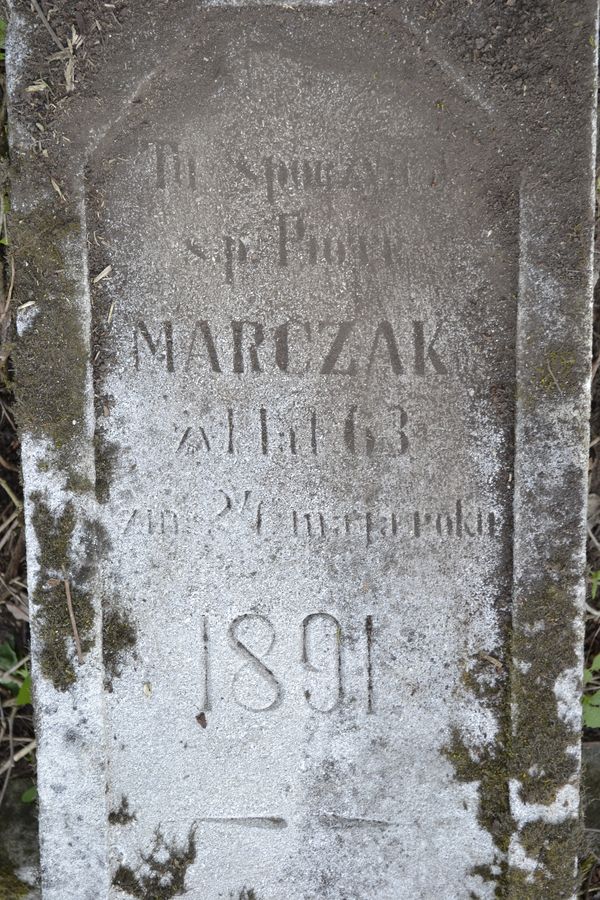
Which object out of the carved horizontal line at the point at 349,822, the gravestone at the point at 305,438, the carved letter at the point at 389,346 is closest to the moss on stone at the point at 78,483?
the gravestone at the point at 305,438

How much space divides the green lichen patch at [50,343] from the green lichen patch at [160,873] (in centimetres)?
117

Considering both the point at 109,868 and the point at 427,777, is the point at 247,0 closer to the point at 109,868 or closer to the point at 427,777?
the point at 427,777

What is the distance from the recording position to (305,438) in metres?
1.99

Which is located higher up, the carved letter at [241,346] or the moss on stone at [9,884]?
the carved letter at [241,346]

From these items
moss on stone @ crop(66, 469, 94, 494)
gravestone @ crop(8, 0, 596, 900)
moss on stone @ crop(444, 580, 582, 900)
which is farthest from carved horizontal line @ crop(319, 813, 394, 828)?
moss on stone @ crop(66, 469, 94, 494)

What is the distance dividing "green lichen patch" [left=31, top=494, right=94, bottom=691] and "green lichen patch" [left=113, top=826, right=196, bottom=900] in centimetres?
56

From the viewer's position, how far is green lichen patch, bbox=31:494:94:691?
2049 millimetres

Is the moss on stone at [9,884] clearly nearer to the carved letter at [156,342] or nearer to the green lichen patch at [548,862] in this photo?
the green lichen patch at [548,862]

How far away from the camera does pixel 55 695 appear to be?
2092mm

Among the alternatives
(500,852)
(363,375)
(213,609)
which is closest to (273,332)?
(363,375)

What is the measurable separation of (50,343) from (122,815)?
1355mm

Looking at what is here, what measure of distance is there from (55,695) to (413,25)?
2.01 meters

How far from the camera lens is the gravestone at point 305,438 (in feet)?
6.13

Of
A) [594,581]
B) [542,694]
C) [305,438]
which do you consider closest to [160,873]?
[542,694]
